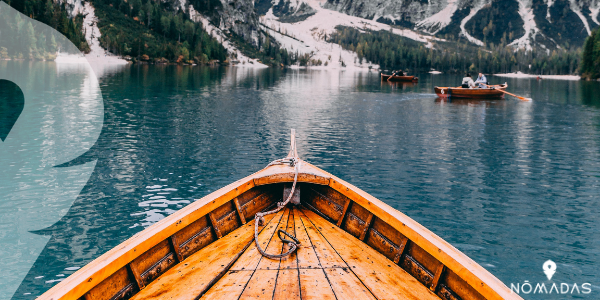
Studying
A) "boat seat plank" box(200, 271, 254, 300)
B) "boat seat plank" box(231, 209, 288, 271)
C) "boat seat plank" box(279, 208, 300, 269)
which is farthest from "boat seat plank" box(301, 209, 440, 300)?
"boat seat plank" box(200, 271, 254, 300)

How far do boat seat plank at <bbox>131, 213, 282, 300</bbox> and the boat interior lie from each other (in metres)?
0.01

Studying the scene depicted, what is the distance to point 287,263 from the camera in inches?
262

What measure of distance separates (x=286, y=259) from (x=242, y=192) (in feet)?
7.66

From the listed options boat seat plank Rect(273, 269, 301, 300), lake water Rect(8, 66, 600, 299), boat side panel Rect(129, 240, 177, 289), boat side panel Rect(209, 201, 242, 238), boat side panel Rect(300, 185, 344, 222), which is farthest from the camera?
lake water Rect(8, 66, 600, 299)

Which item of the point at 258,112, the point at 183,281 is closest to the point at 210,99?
the point at 258,112

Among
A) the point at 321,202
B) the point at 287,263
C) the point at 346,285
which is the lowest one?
the point at 346,285

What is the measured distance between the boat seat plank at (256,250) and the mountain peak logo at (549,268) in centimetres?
702

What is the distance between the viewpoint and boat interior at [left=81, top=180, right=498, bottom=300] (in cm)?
586

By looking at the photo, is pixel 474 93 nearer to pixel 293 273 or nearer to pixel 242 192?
pixel 242 192

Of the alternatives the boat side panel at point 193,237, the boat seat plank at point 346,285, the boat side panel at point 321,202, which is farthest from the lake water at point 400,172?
the boat seat plank at point 346,285

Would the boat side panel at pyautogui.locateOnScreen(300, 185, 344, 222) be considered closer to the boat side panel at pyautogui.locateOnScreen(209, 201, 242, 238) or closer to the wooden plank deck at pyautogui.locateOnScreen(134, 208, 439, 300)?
the wooden plank deck at pyautogui.locateOnScreen(134, 208, 439, 300)

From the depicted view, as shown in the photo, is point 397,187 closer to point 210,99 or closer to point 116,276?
point 116,276

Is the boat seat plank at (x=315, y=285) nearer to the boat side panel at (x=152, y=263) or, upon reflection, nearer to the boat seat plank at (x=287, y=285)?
the boat seat plank at (x=287, y=285)

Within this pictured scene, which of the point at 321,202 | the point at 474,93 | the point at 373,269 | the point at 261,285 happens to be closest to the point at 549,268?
the point at 321,202
